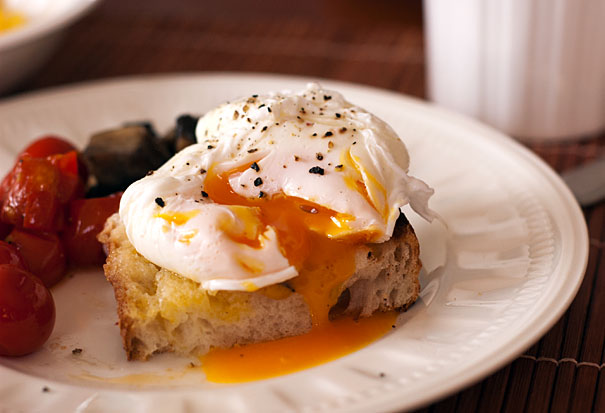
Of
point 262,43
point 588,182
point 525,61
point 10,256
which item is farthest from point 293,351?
point 262,43

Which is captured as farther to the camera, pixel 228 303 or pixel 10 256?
pixel 10 256

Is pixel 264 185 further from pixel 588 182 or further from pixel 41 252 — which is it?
pixel 588 182

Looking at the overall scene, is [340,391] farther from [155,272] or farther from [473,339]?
[155,272]

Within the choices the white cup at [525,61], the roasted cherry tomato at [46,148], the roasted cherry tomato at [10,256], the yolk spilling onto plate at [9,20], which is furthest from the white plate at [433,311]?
the yolk spilling onto plate at [9,20]

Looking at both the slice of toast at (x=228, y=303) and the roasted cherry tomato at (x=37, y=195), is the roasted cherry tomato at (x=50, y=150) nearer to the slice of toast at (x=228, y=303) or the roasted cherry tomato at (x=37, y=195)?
the roasted cherry tomato at (x=37, y=195)

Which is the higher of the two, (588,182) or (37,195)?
(37,195)

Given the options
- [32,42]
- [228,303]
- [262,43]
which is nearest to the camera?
[228,303]

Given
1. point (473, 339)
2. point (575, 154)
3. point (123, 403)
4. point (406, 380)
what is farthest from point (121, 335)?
point (575, 154)

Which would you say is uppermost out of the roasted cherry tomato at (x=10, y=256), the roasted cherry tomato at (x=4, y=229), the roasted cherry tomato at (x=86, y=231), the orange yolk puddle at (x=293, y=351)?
the roasted cherry tomato at (x=10, y=256)
